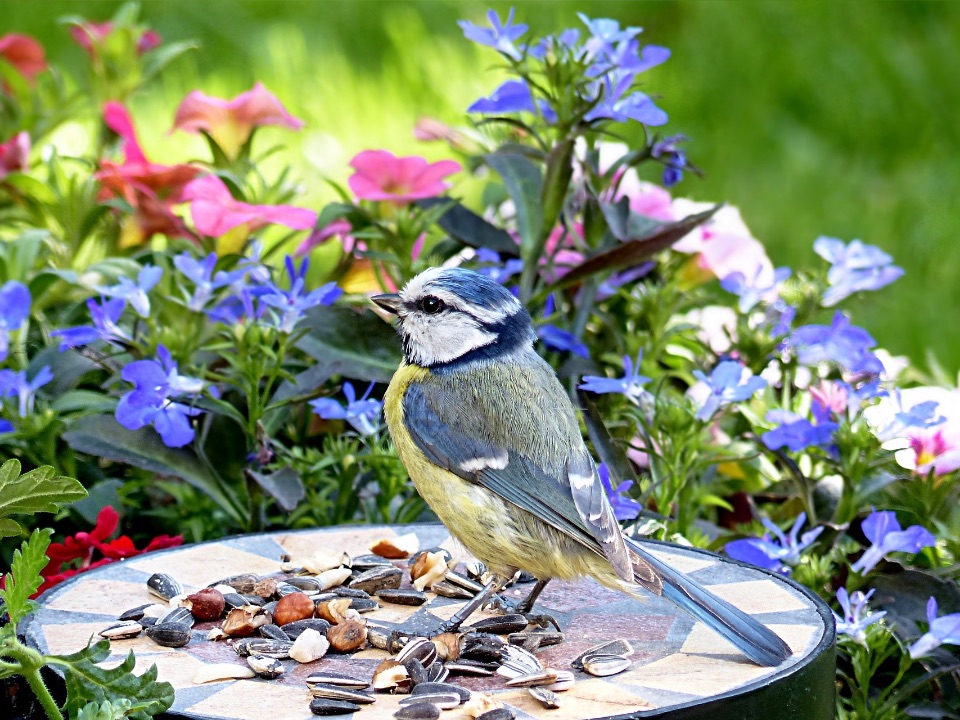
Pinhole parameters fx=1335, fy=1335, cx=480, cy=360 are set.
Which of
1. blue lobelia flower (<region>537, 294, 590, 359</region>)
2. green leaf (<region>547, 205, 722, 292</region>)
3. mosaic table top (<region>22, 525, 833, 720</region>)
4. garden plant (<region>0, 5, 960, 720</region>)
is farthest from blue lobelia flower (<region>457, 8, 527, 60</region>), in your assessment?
mosaic table top (<region>22, 525, 833, 720</region>)

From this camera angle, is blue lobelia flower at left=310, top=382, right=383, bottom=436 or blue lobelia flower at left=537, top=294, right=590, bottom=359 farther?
blue lobelia flower at left=537, top=294, right=590, bottom=359

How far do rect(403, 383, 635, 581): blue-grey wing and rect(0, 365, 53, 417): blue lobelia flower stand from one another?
0.80 m

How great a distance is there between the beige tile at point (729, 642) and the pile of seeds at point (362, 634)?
3.9 inches

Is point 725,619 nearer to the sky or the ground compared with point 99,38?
nearer to the ground

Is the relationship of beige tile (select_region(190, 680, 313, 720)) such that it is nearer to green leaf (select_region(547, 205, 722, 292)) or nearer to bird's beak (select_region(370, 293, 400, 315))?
bird's beak (select_region(370, 293, 400, 315))

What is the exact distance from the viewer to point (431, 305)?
2162mm

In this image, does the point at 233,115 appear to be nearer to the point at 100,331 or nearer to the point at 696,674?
the point at 100,331

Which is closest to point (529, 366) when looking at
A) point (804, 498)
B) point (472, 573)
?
point (472, 573)

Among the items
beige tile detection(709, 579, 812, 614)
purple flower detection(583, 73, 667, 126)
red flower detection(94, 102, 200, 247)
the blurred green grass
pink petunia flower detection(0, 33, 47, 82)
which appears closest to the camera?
beige tile detection(709, 579, 812, 614)

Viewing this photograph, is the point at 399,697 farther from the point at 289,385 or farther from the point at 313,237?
the point at 313,237

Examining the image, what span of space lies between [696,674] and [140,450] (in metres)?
1.24

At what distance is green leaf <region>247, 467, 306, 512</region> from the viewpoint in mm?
2424

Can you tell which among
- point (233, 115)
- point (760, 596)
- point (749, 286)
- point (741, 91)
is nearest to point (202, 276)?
point (233, 115)

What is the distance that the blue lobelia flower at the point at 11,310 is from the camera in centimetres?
258
